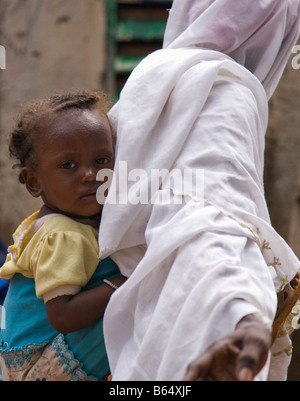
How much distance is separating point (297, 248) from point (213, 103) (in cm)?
255

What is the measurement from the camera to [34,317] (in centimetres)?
204

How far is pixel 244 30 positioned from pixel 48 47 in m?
3.08

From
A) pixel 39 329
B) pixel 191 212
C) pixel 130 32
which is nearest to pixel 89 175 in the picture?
pixel 191 212

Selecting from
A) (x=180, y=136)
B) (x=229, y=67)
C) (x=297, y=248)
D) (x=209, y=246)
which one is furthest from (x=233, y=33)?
(x=297, y=248)

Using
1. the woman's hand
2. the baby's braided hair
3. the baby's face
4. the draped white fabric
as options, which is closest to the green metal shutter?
the draped white fabric

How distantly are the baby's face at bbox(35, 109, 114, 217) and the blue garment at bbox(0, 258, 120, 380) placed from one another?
197 mm

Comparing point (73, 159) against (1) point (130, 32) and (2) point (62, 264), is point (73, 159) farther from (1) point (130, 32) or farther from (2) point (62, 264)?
(1) point (130, 32)

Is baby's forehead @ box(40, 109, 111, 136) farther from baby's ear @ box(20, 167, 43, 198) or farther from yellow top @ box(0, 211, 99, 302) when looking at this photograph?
yellow top @ box(0, 211, 99, 302)

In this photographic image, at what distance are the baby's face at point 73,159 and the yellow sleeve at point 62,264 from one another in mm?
112

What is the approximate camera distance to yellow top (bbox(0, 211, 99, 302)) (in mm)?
1873

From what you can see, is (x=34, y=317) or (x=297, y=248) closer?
(x=34, y=317)

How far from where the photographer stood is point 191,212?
176cm
